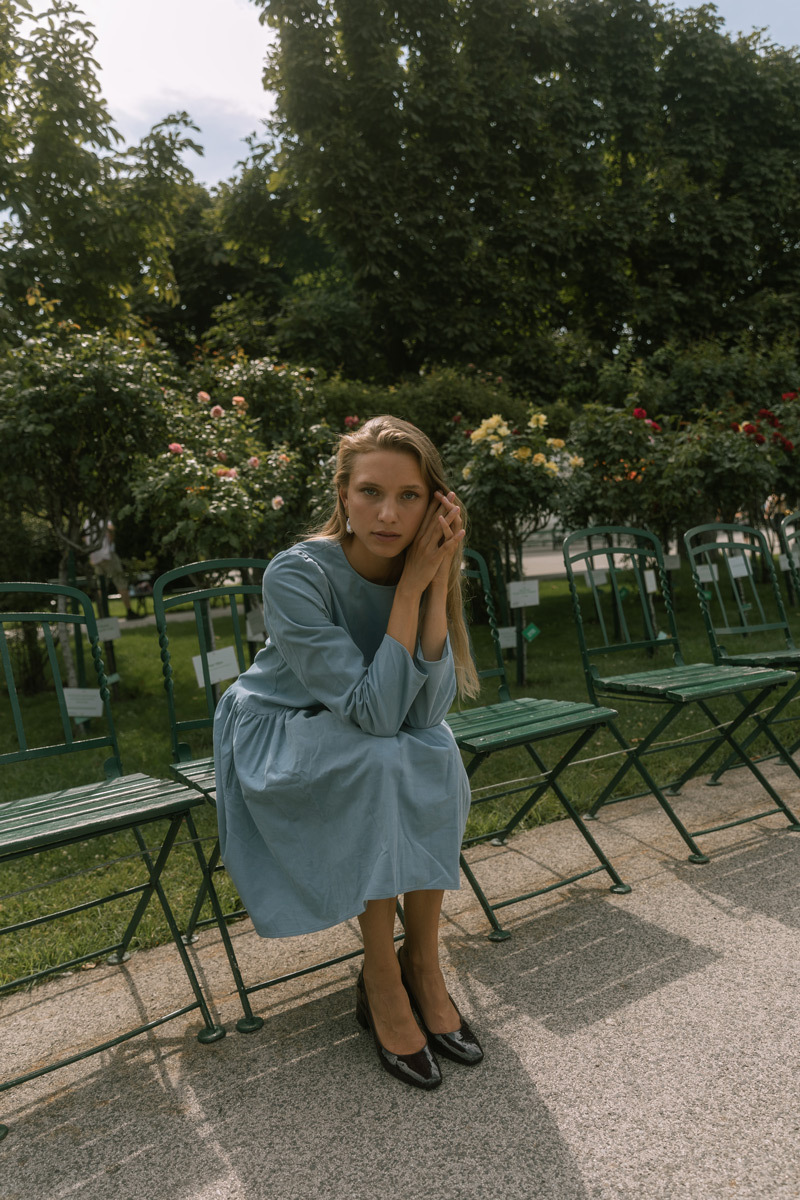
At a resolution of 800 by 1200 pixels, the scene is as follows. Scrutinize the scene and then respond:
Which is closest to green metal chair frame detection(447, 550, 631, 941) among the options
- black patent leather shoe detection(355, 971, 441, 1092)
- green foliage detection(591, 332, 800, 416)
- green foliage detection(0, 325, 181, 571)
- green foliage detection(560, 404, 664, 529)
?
black patent leather shoe detection(355, 971, 441, 1092)

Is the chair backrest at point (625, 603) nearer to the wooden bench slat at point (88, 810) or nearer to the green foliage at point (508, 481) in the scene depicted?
the green foliage at point (508, 481)

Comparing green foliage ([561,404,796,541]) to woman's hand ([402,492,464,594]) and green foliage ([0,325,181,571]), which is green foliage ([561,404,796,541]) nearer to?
green foliage ([0,325,181,571])

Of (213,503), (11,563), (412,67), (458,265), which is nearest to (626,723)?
(213,503)

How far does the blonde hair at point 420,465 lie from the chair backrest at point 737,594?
6.25ft

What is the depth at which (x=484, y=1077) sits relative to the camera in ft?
6.90

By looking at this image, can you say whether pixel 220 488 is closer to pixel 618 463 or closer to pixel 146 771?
Result: pixel 146 771

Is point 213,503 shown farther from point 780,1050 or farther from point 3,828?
point 780,1050

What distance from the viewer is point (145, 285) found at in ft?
30.4

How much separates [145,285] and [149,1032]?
334 inches

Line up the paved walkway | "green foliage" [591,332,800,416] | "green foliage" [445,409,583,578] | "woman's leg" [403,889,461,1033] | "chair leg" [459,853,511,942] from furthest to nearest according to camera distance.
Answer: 1. "green foliage" [591,332,800,416]
2. "green foliage" [445,409,583,578]
3. "chair leg" [459,853,511,942]
4. "woman's leg" [403,889,461,1033]
5. the paved walkway

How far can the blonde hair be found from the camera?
2.31 metres

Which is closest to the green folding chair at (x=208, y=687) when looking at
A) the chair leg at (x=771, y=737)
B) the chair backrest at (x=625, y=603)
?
the chair backrest at (x=625, y=603)

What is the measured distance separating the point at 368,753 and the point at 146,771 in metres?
3.23

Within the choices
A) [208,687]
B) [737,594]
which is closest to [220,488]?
[208,687]
